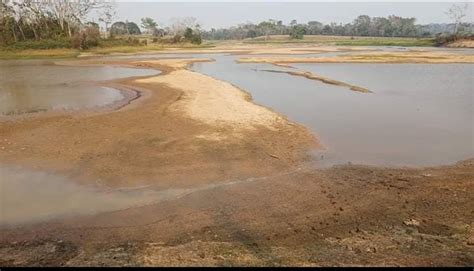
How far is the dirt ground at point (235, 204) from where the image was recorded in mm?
6000

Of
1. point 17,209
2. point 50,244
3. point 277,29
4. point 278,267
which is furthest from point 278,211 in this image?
point 277,29

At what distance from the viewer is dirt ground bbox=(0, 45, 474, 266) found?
6.00m

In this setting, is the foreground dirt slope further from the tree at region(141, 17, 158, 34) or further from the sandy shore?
the tree at region(141, 17, 158, 34)

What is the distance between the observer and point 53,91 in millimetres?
24625

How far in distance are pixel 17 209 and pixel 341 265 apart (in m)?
6.48

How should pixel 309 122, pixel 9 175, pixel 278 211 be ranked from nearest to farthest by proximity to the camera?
pixel 278 211, pixel 9 175, pixel 309 122

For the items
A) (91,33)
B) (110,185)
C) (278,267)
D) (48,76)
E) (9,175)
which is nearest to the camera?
(278,267)

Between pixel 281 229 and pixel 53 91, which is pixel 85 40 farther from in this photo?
pixel 281 229

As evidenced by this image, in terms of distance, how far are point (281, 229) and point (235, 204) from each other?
4.92 feet

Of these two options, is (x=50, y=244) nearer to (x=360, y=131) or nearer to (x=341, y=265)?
(x=341, y=265)

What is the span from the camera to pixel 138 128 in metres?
14.4

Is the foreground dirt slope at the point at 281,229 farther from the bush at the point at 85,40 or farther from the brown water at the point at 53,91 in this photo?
the bush at the point at 85,40

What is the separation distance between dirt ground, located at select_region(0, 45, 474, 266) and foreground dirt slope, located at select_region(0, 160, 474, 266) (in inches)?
0.8

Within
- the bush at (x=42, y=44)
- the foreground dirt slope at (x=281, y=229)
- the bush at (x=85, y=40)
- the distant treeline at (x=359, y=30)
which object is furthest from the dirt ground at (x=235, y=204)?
the distant treeline at (x=359, y=30)
